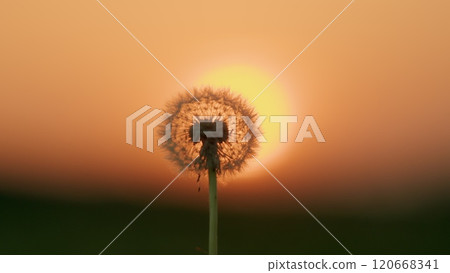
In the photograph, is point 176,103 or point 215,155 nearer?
point 215,155

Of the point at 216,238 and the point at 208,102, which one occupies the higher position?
the point at 208,102

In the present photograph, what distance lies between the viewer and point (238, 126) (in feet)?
18.5

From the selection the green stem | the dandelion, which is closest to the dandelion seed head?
the dandelion

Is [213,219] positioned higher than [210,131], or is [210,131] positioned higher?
[210,131]

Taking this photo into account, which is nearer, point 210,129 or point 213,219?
point 213,219

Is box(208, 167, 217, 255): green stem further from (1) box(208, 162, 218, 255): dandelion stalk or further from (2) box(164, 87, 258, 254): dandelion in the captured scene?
(2) box(164, 87, 258, 254): dandelion

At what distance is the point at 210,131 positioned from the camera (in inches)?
211

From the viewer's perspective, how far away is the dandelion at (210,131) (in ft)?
17.4

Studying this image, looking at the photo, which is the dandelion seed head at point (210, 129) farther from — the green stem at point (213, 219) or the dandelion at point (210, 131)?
the green stem at point (213, 219)

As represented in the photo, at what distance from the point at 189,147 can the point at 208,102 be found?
0.48m

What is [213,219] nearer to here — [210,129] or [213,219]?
[213,219]

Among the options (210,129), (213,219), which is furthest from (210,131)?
(213,219)

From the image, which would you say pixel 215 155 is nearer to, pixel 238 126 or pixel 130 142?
pixel 238 126
